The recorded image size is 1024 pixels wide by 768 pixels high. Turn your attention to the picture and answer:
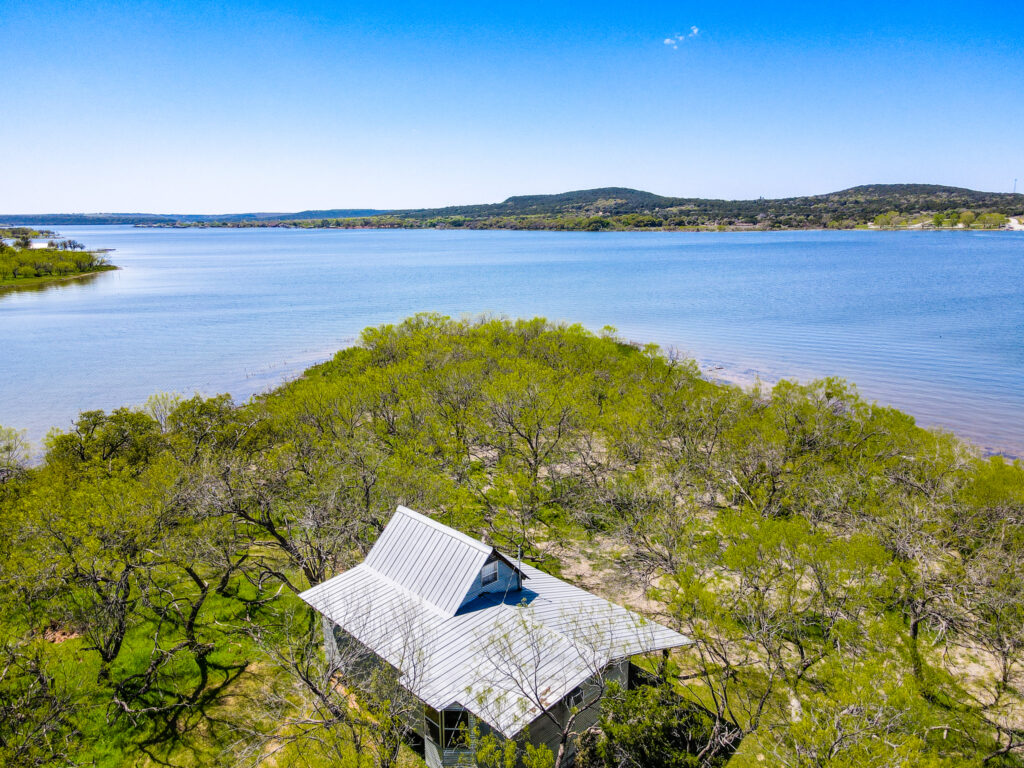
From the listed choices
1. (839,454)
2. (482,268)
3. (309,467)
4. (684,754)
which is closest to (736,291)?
(482,268)

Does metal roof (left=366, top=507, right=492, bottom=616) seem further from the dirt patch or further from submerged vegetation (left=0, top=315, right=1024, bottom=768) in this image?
the dirt patch

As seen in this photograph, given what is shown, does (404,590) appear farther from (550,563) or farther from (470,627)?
(550,563)

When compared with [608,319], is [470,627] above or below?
below

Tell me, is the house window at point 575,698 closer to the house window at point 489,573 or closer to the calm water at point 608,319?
the house window at point 489,573

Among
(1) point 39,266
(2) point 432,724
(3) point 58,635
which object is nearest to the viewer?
(2) point 432,724

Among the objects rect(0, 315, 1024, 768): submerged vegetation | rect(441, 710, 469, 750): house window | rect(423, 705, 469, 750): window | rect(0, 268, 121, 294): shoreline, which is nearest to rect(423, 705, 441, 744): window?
rect(423, 705, 469, 750): window

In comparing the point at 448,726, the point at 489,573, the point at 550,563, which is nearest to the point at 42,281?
the point at 550,563
